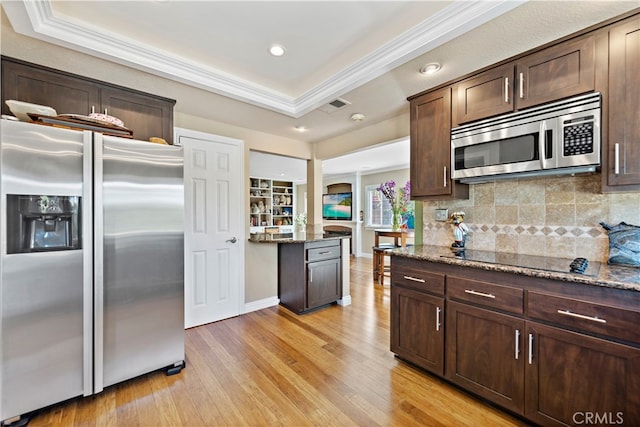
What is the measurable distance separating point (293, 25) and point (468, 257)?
2.03 m

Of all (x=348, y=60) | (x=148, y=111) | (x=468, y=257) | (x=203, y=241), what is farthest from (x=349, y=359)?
(x=148, y=111)

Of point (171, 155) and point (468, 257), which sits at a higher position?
point (171, 155)

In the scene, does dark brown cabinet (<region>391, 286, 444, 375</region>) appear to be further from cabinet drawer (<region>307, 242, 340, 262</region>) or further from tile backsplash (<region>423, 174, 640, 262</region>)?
cabinet drawer (<region>307, 242, 340, 262</region>)

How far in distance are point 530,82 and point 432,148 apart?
2.49 ft

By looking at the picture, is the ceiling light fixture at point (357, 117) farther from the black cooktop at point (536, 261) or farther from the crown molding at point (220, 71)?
the black cooktop at point (536, 261)

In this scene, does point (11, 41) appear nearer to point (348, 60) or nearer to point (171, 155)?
point (171, 155)

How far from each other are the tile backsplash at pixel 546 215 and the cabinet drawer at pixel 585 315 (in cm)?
63

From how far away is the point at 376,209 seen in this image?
7.34 m

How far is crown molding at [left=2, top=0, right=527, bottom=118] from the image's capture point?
1540 millimetres

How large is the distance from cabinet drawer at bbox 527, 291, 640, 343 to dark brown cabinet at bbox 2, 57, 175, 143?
3.16 meters

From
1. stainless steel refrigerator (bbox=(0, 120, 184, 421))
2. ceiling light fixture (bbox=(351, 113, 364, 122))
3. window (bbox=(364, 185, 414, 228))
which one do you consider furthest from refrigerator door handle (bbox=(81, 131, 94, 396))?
window (bbox=(364, 185, 414, 228))

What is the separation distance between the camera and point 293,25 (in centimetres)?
182

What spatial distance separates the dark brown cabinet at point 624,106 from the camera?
1463 mm

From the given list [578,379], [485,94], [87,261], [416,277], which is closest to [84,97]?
[87,261]
